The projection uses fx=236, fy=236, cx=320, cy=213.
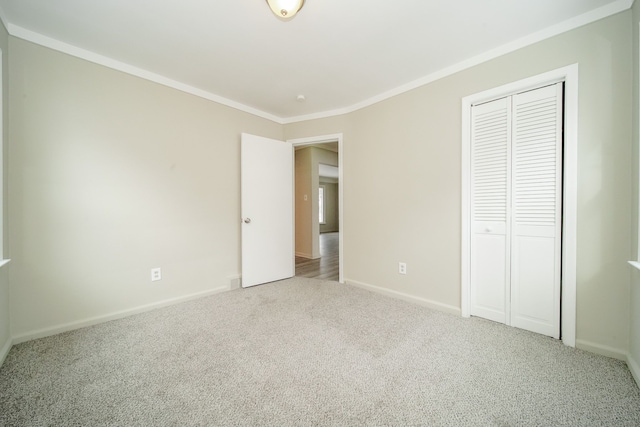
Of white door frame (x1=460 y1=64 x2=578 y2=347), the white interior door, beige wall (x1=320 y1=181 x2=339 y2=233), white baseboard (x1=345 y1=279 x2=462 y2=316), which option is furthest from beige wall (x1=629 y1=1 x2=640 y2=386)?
beige wall (x1=320 y1=181 x2=339 y2=233)

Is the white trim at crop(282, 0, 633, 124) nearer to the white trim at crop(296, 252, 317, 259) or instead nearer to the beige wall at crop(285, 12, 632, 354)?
the beige wall at crop(285, 12, 632, 354)

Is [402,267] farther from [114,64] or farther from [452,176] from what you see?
[114,64]

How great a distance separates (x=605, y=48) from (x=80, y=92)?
4.05m

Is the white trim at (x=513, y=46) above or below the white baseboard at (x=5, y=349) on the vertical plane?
above

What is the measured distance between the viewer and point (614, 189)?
158 centimetres

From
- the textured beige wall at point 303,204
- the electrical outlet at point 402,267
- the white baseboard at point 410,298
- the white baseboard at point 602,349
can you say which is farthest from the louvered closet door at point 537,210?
the textured beige wall at point 303,204

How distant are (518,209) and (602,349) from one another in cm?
107

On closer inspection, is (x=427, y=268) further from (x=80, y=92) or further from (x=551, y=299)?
(x=80, y=92)

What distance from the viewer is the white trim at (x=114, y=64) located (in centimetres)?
183

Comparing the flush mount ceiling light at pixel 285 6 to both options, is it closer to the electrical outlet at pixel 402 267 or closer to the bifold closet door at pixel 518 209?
the bifold closet door at pixel 518 209

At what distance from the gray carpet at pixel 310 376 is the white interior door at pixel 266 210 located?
3.43 ft

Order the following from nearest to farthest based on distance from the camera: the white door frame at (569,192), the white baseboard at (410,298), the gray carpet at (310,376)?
1. the gray carpet at (310,376)
2. the white door frame at (569,192)
3. the white baseboard at (410,298)

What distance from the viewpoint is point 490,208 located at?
2113mm

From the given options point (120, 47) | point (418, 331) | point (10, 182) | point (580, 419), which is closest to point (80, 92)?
point (120, 47)
